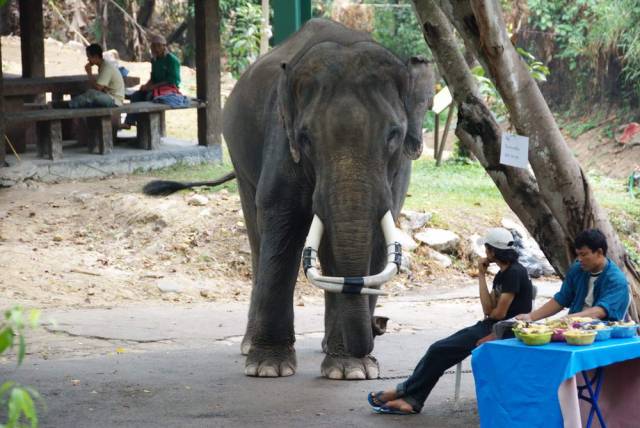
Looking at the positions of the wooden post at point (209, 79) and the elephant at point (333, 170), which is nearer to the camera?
the elephant at point (333, 170)

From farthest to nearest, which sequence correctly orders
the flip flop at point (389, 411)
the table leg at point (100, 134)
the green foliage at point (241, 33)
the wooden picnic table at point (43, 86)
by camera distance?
the green foliage at point (241, 33) < the table leg at point (100, 134) < the wooden picnic table at point (43, 86) < the flip flop at point (389, 411)

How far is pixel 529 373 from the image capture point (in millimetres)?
5586

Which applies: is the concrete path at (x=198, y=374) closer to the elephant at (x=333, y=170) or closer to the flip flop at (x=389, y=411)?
the flip flop at (x=389, y=411)

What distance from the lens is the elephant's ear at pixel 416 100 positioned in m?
7.37

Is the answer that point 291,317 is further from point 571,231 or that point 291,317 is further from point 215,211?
point 215,211

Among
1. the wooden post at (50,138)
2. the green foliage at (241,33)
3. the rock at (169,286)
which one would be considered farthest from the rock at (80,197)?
the green foliage at (241,33)

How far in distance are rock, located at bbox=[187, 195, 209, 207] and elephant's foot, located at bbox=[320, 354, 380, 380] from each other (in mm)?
5595

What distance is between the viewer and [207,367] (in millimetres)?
8250

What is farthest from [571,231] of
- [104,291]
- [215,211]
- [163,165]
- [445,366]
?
[163,165]

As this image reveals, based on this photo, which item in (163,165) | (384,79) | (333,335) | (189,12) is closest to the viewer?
(384,79)

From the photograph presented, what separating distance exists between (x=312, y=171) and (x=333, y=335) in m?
1.16

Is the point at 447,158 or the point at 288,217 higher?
the point at 288,217

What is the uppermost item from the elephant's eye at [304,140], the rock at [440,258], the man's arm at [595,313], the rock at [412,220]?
the elephant's eye at [304,140]

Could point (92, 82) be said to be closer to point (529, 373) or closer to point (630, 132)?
point (630, 132)
